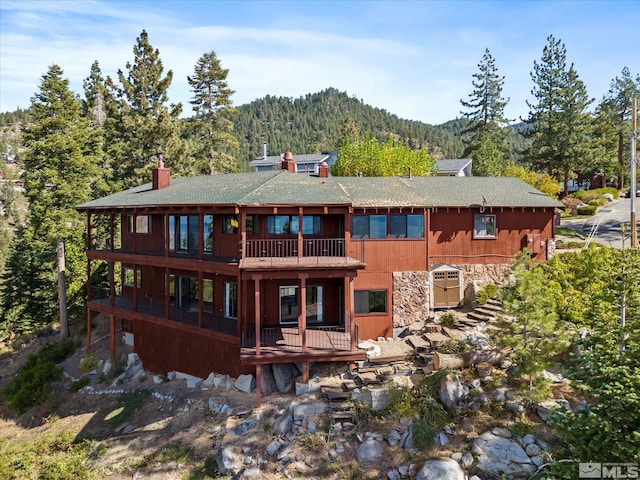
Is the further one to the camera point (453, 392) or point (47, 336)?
point (47, 336)

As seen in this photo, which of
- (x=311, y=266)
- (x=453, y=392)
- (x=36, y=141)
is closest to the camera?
(x=453, y=392)

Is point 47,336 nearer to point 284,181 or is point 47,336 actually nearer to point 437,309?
point 284,181

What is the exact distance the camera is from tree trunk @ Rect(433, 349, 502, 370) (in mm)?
15555

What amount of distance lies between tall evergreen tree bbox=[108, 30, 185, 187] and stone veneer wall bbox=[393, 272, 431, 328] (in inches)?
887

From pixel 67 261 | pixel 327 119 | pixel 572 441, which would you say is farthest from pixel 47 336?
pixel 327 119

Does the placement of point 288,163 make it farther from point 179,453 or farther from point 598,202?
point 598,202

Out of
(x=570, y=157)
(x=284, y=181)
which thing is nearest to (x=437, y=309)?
(x=284, y=181)

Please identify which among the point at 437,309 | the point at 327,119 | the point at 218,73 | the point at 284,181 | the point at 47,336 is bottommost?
the point at 47,336

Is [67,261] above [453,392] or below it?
above

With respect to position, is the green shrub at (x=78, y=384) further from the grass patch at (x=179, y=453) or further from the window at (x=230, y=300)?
the window at (x=230, y=300)

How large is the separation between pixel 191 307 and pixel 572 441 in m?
16.5

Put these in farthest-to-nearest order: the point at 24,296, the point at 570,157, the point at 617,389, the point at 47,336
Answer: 1. the point at 570,157
2. the point at 24,296
3. the point at 47,336
4. the point at 617,389

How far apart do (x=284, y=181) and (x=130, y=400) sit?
12371 mm

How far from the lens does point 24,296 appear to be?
113 ft
